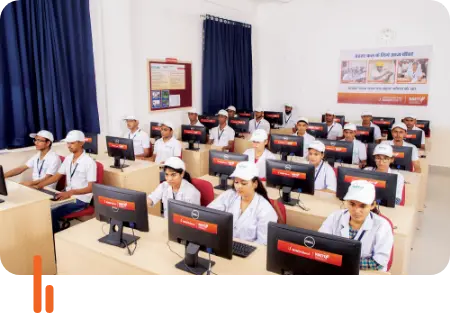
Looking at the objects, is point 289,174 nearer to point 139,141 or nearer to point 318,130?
point 139,141

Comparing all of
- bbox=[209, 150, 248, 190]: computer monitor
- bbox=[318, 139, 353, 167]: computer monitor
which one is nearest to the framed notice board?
bbox=[209, 150, 248, 190]: computer monitor

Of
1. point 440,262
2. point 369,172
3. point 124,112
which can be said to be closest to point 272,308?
point 369,172

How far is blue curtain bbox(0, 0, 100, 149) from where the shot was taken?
4.33m

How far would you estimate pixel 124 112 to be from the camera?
5609 mm

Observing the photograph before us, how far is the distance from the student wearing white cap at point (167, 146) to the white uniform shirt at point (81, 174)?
5.02 ft

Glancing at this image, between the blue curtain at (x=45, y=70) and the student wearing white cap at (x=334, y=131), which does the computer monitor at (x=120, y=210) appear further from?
the student wearing white cap at (x=334, y=131)

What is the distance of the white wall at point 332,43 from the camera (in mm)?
7090

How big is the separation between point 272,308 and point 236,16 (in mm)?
7880

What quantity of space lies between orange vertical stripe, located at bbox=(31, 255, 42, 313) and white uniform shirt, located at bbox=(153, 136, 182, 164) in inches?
166

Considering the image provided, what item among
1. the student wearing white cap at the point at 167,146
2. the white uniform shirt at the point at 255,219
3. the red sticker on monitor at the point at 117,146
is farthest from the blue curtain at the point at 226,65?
the white uniform shirt at the point at 255,219

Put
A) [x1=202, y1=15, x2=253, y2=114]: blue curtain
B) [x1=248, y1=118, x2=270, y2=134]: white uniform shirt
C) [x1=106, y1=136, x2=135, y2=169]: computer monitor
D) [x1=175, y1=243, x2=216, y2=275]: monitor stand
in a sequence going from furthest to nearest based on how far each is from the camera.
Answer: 1. [x1=248, y1=118, x2=270, y2=134]: white uniform shirt
2. [x1=202, y1=15, x2=253, y2=114]: blue curtain
3. [x1=106, y1=136, x2=135, y2=169]: computer monitor
4. [x1=175, y1=243, x2=216, y2=275]: monitor stand

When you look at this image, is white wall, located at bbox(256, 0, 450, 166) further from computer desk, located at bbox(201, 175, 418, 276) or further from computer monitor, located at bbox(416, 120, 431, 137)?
computer desk, located at bbox(201, 175, 418, 276)

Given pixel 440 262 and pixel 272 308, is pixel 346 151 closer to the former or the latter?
pixel 440 262

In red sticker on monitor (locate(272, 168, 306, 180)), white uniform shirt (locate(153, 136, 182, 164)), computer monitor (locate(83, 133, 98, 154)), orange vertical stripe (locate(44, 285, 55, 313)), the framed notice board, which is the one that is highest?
the framed notice board
